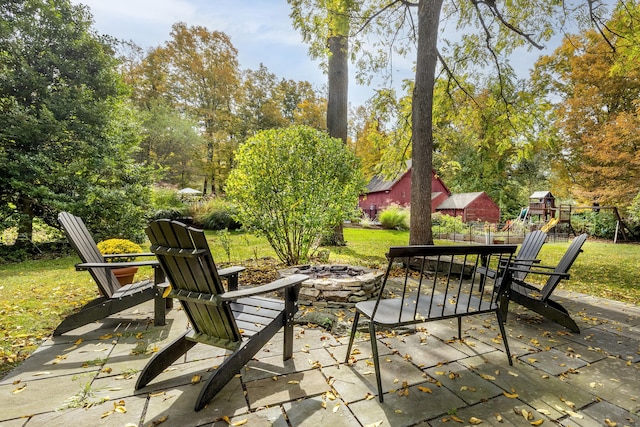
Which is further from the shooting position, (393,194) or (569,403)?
(393,194)

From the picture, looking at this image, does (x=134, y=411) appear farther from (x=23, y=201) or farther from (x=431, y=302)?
(x=23, y=201)

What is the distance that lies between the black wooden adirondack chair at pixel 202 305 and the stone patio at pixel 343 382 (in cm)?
Answer: 21

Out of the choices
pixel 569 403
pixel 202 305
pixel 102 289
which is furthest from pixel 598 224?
pixel 102 289

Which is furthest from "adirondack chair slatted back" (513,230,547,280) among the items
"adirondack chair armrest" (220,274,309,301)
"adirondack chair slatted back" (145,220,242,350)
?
"adirondack chair slatted back" (145,220,242,350)

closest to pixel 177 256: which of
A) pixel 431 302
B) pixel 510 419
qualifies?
pixel 431 302

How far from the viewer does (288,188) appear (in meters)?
5.09

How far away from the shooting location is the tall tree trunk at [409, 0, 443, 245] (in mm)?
5762

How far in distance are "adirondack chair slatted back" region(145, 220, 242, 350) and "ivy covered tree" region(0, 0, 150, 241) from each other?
7.27m

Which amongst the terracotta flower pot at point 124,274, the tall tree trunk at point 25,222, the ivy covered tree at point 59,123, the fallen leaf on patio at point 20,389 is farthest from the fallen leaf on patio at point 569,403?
the tall tree trunk at point 25,222

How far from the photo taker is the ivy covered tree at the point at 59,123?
6.97 metres

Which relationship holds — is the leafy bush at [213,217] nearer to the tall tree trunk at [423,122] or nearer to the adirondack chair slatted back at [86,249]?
the tall tree trunk at [423,122]

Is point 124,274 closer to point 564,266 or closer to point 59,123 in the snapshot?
point 564,266

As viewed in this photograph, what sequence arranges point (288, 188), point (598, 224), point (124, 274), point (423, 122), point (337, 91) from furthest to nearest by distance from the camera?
point (598, 224) → point (337, 91) → point (423, 122) → point (288, 188) → point (124, 274)

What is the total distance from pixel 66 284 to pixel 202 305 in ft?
14.5
